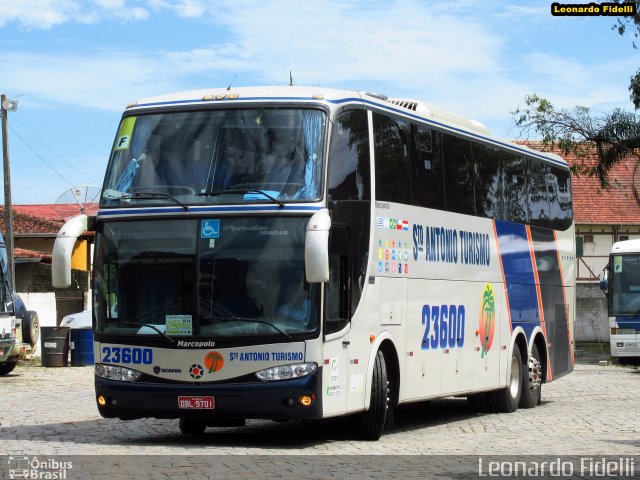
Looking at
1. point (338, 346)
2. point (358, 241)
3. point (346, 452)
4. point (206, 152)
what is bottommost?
point (346, 452)

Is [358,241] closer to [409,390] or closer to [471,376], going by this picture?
[409,390]

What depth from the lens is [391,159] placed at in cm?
1575

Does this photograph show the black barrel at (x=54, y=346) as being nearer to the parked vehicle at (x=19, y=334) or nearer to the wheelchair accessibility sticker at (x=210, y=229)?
the parked vehicle at (x=19, y=334)

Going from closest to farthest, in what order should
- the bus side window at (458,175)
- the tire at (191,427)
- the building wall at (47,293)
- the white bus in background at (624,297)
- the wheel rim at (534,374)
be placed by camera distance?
the tire at (191,427), the bus side window at (458,175), the wheel rim at (534,374), the white bus in background at (624,297), the building wall at (47,293)

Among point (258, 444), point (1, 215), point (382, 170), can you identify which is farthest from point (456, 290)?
point (1, 215)

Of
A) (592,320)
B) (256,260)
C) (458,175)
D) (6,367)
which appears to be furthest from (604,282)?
(256,260)

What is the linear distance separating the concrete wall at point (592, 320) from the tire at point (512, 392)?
1031 inches

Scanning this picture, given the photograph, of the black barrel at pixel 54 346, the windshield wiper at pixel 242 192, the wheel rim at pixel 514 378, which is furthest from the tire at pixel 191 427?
the black barrel at pixel 54 346

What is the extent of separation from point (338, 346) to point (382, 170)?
2356mm

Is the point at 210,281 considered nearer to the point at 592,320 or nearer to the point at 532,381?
the point at 532,381

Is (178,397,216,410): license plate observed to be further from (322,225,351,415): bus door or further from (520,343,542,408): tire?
(520,343,542,408): tire

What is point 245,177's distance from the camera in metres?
14.2

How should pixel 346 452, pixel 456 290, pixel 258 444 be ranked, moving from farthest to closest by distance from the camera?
pixel 456 290, pixel 258 444, pixel 346 452

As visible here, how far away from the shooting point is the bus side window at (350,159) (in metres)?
14.2
